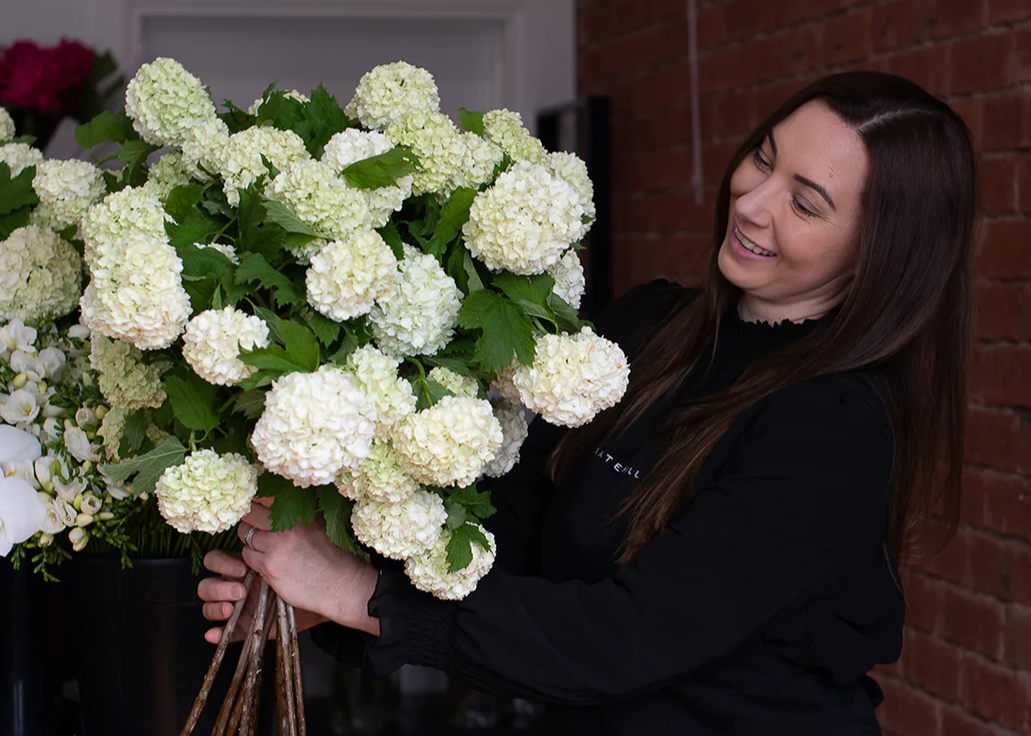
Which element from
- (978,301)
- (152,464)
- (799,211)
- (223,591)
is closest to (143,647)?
(223,591)

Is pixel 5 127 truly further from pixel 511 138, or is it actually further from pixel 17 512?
pixel 511 138

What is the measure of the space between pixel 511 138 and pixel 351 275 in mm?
284

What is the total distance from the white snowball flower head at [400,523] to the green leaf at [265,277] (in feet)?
0.63

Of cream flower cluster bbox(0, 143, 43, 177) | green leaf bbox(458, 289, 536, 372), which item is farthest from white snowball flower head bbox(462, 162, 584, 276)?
cream flower cluster bbox(0, 143, 43, 177)

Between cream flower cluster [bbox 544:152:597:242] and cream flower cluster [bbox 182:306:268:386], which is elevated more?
cream flower cluster [bbox 544:152:597:242]

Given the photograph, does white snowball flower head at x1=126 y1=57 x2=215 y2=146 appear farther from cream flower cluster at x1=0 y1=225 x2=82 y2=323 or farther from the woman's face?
the woman's face

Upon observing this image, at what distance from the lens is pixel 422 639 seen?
3.99 ft

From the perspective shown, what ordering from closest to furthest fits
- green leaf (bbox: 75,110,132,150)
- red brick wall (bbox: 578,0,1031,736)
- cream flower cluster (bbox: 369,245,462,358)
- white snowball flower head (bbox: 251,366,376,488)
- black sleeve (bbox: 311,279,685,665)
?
white snowball flower head (bbox: 251,366,376,488), cream flower cluster (bbox: 369,245,462,358), green leaf (bbox: 75,110,132,150), black sleeve (bbox: 311,279,685,665), red brick wall (bbox: 578,0,1031,736)

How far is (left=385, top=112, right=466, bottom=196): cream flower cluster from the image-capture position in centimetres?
109

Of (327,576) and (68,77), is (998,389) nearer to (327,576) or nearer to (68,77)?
(327,576)

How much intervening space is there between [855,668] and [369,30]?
2.68 meters

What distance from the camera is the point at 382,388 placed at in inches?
39.5

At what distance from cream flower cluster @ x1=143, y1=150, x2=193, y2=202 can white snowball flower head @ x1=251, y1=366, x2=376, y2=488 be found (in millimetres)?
297

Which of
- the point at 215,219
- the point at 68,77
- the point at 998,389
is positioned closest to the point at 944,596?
the point at 998,389
